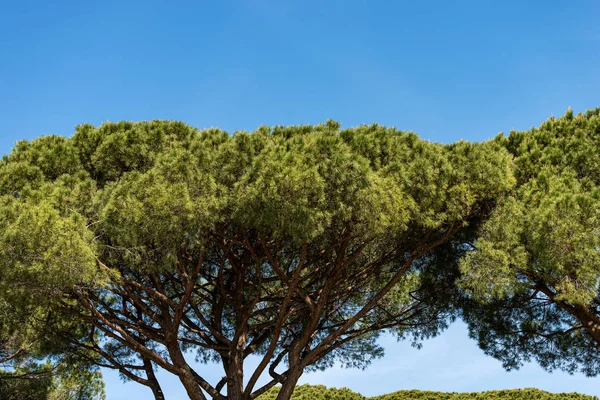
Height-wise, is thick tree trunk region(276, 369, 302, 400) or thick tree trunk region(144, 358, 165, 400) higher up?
thick tree trunk region(144, 358, 165, 400)

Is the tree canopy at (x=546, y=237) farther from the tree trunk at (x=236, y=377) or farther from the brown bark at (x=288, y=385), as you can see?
the tree trunk at (x=236, y=377)

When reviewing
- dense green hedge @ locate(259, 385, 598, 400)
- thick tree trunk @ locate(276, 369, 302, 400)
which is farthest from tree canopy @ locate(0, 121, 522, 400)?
dense green hedge @ locate(259, 385, 598, 400)

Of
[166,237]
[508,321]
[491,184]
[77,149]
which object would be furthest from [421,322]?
[77,149]

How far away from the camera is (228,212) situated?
984cm

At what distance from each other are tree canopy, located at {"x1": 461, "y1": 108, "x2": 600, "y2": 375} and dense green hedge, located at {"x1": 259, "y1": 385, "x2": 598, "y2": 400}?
526cm

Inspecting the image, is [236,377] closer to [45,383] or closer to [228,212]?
[228,212]

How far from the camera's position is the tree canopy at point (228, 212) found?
896 centimetres

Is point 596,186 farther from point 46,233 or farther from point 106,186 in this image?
point 46,233

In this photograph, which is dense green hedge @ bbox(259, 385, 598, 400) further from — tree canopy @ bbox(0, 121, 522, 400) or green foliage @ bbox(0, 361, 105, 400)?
tree canopy @ bbox(0, 121, 522, 400)

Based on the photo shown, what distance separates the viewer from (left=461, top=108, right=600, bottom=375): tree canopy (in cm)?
918

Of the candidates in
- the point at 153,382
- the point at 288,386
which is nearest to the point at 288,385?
the point at 288,386

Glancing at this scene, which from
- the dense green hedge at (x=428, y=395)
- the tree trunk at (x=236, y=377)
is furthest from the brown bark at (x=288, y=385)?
the dense green hedge at (x=428, y=395)

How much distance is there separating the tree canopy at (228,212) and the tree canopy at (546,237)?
21.2 inches

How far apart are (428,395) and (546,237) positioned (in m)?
10.6
